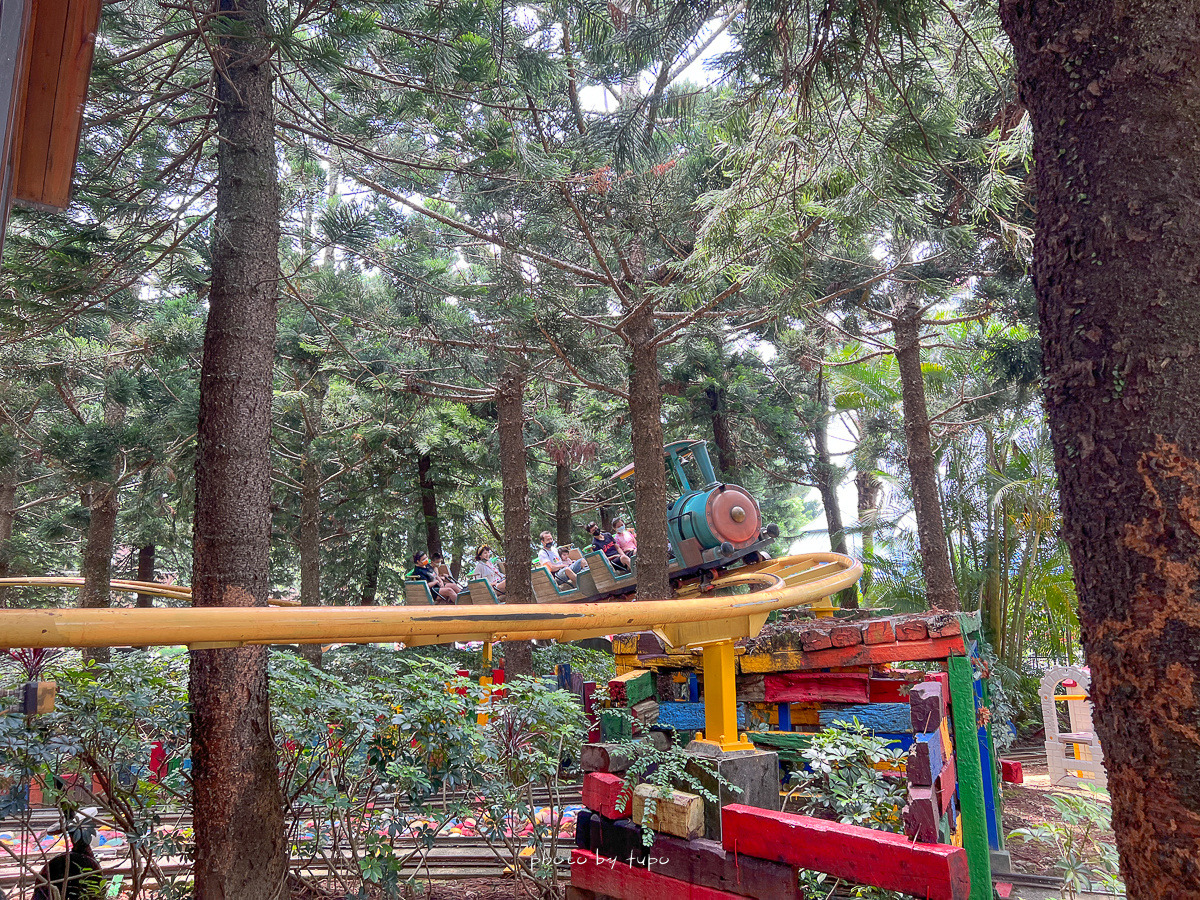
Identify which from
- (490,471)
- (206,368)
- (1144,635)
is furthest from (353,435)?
(1144,635)

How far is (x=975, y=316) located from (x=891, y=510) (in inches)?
224

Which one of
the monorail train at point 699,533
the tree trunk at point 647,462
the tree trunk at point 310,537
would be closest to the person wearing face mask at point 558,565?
the monorail train at point 699,533

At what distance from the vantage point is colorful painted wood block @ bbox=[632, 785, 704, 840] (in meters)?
2.40

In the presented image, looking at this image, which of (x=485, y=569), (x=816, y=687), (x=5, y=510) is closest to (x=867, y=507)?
(x=485, y=569)

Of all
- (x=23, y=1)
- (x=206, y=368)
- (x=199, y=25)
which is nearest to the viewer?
(x=23, y=1)

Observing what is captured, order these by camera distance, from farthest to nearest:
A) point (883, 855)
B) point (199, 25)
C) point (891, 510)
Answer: point (891, 510) → point (199, 25) → point (883, 855)

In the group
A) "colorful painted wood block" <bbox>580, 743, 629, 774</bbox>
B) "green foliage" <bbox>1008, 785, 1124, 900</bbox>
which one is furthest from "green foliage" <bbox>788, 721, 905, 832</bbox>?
"green foliage" <bbox>1008, 785, 1124, 900</bbox>

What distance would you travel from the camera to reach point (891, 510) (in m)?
14.3

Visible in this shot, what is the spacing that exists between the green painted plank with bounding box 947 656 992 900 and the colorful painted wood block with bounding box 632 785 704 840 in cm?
153

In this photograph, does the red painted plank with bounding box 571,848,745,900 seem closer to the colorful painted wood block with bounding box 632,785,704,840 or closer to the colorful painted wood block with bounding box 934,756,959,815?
the colorful painted wood block with bounding box 632,785,704,840

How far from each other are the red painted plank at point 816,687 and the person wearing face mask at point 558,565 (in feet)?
25.9

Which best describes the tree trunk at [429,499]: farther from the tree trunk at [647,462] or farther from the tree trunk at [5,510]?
the tree trunk at [647,462]

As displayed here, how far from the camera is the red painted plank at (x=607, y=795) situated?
257 centimetres

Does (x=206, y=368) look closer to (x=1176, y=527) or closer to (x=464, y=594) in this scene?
(x=1176, y=527)
